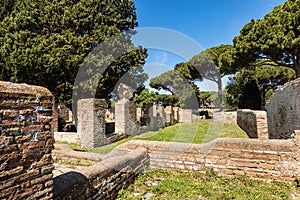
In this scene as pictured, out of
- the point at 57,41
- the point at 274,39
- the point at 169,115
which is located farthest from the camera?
the point at 169,115

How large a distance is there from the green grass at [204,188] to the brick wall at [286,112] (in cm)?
303

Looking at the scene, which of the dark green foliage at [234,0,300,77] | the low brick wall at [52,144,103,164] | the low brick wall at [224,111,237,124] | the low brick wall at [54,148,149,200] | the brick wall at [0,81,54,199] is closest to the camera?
the brick wall at [0,81,54,199]

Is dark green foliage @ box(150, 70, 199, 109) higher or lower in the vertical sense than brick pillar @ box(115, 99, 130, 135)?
higher

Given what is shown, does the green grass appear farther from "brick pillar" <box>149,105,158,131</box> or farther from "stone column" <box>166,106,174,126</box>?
"stone column" <box>166,106,174,126</box>

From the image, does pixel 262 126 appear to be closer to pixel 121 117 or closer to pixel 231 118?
pixel 121 117

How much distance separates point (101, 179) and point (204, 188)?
188 cm

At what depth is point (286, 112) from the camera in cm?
710

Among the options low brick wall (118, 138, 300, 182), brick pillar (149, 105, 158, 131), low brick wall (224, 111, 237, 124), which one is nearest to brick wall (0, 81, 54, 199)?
low brick wall (118, 138, 300, 182)

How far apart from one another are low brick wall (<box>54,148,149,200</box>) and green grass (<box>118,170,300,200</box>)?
0.21m

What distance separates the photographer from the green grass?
336 cm

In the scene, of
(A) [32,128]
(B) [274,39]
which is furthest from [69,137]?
(B) [274,39]

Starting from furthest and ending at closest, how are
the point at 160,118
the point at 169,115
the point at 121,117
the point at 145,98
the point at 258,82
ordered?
the point at 258,82
the point at 145,98
the point at 169,115
the point at 160,118
the point at 121,117

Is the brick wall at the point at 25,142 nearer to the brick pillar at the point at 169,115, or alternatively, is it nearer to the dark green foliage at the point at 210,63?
the brick pillar at the point at 169,115

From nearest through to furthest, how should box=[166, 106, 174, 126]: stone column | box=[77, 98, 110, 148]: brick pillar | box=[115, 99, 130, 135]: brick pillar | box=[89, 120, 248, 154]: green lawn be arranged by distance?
box=[77, 98, 110, 148]: brick pillar, box=[89, 120, 248, 154]: green lawn, box=[115, 99, 130, 135]: brick pillar, box=[166, 106, 174, 126]: stone column
